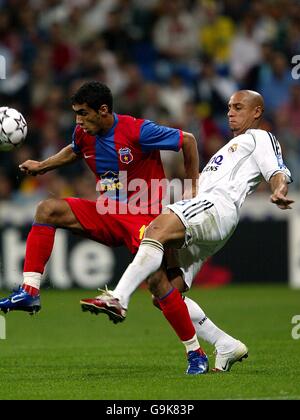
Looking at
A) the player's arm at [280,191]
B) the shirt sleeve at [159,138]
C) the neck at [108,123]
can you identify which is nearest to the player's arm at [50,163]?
the neck at [108,123]

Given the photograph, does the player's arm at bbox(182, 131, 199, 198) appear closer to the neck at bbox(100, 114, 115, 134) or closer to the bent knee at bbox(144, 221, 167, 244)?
the neck at bbox(100, 114, 115, 134)

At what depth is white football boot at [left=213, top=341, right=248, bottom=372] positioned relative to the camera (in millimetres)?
7605

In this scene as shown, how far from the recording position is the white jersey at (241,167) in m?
7.37

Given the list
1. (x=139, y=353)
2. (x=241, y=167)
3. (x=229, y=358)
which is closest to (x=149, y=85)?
(x=139, y=353)

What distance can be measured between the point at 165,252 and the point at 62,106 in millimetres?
9177

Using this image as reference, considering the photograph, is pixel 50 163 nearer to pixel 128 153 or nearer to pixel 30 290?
pixel 128 153

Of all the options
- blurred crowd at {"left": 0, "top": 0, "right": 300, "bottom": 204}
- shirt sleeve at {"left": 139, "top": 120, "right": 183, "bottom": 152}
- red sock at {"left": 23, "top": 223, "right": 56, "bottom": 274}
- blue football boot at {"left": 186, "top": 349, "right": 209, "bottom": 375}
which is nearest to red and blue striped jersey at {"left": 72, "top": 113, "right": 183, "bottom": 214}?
shirt sleeve at {"left": 139, "top": 120, "right": 183, "bottom": 152}

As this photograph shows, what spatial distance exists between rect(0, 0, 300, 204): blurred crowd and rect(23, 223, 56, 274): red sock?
738 cm

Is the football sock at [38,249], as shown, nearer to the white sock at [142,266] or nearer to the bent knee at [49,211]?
the bent knee at [49,211]

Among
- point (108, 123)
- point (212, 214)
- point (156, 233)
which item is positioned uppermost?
point (108, 123)

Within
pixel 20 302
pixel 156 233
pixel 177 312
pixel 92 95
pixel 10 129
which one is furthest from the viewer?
pixel 10 129

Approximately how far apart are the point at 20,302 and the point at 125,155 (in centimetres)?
→ 138

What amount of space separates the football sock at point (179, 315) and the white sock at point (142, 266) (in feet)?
1.37

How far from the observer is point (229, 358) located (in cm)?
761
